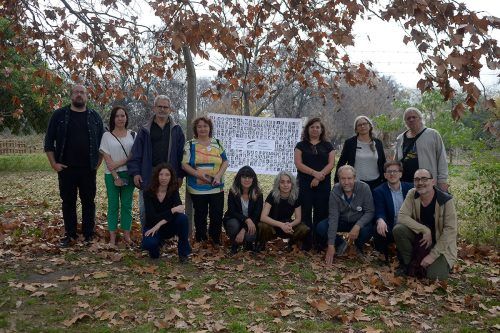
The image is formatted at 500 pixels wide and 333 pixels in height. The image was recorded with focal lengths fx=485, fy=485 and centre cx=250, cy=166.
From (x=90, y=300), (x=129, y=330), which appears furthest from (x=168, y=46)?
(x=129, y=330)

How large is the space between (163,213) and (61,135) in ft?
5.98

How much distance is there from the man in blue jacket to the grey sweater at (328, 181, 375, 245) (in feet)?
11.0

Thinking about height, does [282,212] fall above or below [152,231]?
above

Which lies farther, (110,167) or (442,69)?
(110,167)

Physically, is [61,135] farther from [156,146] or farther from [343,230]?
[343,230]

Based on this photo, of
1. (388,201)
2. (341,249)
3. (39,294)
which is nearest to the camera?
(39,294)

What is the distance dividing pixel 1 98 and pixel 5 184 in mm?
5850

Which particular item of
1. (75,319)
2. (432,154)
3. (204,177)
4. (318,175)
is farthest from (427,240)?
(75,319)

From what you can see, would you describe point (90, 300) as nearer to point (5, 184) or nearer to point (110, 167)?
point (110, 167)

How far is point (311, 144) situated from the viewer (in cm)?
703

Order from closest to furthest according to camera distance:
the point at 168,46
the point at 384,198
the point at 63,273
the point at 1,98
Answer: the point at 63,273 < the point at 384,198 < the point at 168,46 < the point at 1,98

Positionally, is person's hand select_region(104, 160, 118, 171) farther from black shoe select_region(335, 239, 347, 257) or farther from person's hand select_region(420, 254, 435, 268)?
person's hand select_region(420, 254, 435, 268)

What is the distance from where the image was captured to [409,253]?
604 cm

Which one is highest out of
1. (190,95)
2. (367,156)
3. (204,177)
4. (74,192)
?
(190,95)
